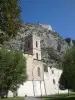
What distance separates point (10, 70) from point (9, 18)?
29.0 meters

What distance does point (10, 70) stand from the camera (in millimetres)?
42531

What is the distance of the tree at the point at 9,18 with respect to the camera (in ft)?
48.0

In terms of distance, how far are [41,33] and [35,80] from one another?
2611 inches

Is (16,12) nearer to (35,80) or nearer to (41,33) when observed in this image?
(35,80)

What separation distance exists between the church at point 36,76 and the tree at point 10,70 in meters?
14.8

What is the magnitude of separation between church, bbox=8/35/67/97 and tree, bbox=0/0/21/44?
43935 millimetres

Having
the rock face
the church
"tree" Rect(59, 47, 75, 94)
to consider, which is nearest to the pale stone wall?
the church

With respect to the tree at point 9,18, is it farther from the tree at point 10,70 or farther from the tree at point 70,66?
the tree at point 10,70

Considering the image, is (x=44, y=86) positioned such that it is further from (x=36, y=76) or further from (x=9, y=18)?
(x=9, y=18)

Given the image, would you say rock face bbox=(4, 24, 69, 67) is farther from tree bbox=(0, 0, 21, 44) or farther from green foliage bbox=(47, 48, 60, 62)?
tree bbox=(0, 0, 21, 44)

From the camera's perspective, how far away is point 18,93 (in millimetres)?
57094

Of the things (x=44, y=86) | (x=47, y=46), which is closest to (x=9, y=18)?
(x=44, y=86)

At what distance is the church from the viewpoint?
2435 inches

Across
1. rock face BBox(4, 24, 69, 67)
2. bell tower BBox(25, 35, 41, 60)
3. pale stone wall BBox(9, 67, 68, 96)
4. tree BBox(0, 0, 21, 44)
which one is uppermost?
rock face BBox(4, 24, 69, 67)
